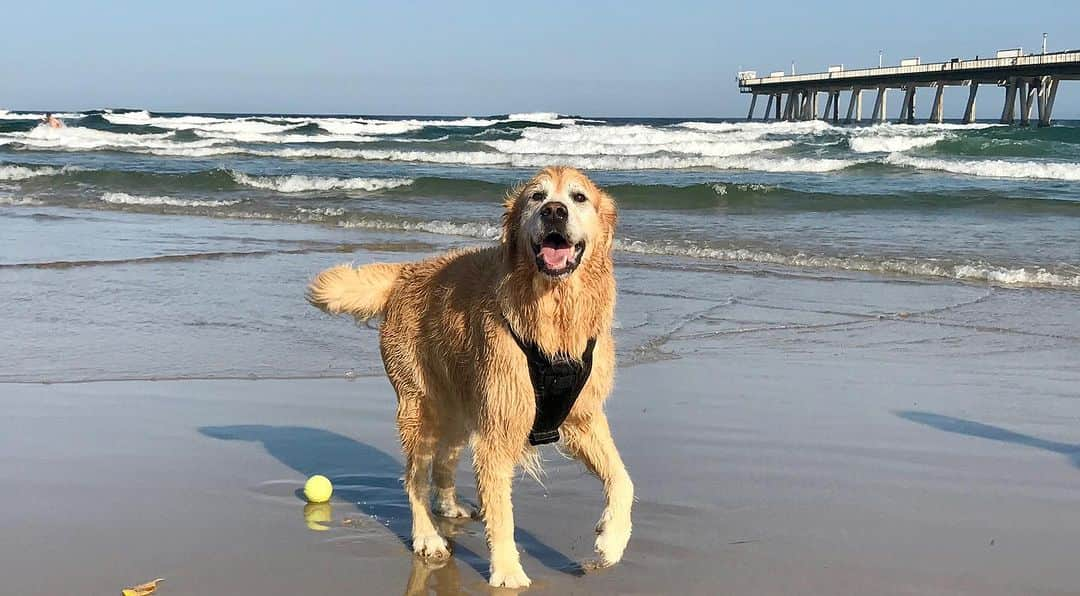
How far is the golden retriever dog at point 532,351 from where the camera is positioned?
3.85 metres

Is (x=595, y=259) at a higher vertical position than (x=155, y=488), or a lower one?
higher

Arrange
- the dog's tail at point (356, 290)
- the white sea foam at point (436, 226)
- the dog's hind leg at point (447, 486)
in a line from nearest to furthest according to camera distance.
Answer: the dog's hind leg at point (447, 486), the dog's tail at point (356, 290), the white sea foam at point (436, 226)

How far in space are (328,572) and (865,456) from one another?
2.62 meters

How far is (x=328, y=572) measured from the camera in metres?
3.96

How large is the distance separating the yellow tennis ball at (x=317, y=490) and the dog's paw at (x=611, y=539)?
133cm

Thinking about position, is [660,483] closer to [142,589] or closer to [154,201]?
[142,589]

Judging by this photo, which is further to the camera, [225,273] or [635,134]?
[635,134]

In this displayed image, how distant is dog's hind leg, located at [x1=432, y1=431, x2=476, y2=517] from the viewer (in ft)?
15.2

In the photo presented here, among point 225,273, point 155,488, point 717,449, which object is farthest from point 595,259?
point 225,273

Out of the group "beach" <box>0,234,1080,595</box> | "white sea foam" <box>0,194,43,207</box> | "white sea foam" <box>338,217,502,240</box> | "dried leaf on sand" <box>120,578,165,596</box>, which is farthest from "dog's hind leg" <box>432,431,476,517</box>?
"white sea foam" <box>0,194,43,207</box>

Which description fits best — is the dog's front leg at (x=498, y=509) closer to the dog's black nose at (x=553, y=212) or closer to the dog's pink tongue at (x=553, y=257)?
the dog's pink tongue at (x=553, y=257)

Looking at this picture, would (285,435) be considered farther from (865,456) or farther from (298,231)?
(298,231)

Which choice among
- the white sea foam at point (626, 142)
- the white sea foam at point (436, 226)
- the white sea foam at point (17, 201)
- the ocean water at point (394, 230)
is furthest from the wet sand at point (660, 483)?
the white sea foam at point (626, 142)

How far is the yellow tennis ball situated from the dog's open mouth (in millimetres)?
1575
